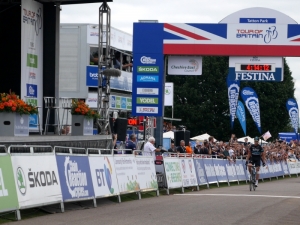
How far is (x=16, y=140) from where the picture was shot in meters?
19.6

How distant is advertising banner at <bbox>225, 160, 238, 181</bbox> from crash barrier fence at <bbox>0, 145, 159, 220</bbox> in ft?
38.9

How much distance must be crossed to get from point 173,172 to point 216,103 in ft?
185

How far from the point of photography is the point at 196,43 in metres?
34.5

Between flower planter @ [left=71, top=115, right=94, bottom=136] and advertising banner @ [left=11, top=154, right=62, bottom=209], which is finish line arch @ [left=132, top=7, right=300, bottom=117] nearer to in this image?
flower planter @ [left=71, top=115, right=94, bottom=136]

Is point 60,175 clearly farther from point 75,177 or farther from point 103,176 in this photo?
point 103,176

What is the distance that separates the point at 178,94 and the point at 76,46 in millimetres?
21238

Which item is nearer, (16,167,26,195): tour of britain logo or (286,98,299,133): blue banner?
(16,167,26,195): tour of britain logo

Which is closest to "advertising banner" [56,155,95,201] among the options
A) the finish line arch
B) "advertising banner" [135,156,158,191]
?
"advertising banner" [135,156,158,191]

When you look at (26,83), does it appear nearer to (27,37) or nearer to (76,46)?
(27,37)

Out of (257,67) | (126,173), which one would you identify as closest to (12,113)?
(126,173)

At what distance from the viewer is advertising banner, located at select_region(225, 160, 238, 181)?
3083 centimetres

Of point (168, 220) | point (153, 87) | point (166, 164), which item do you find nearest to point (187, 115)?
point (153, 87)

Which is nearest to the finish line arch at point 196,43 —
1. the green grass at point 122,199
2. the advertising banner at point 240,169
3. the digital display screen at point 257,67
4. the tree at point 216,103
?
the digital display screen at point 257,67

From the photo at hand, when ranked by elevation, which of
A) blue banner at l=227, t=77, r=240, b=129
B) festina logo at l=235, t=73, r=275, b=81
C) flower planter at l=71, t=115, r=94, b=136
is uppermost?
festina logo at l=235, t=73, r=275, b=81
